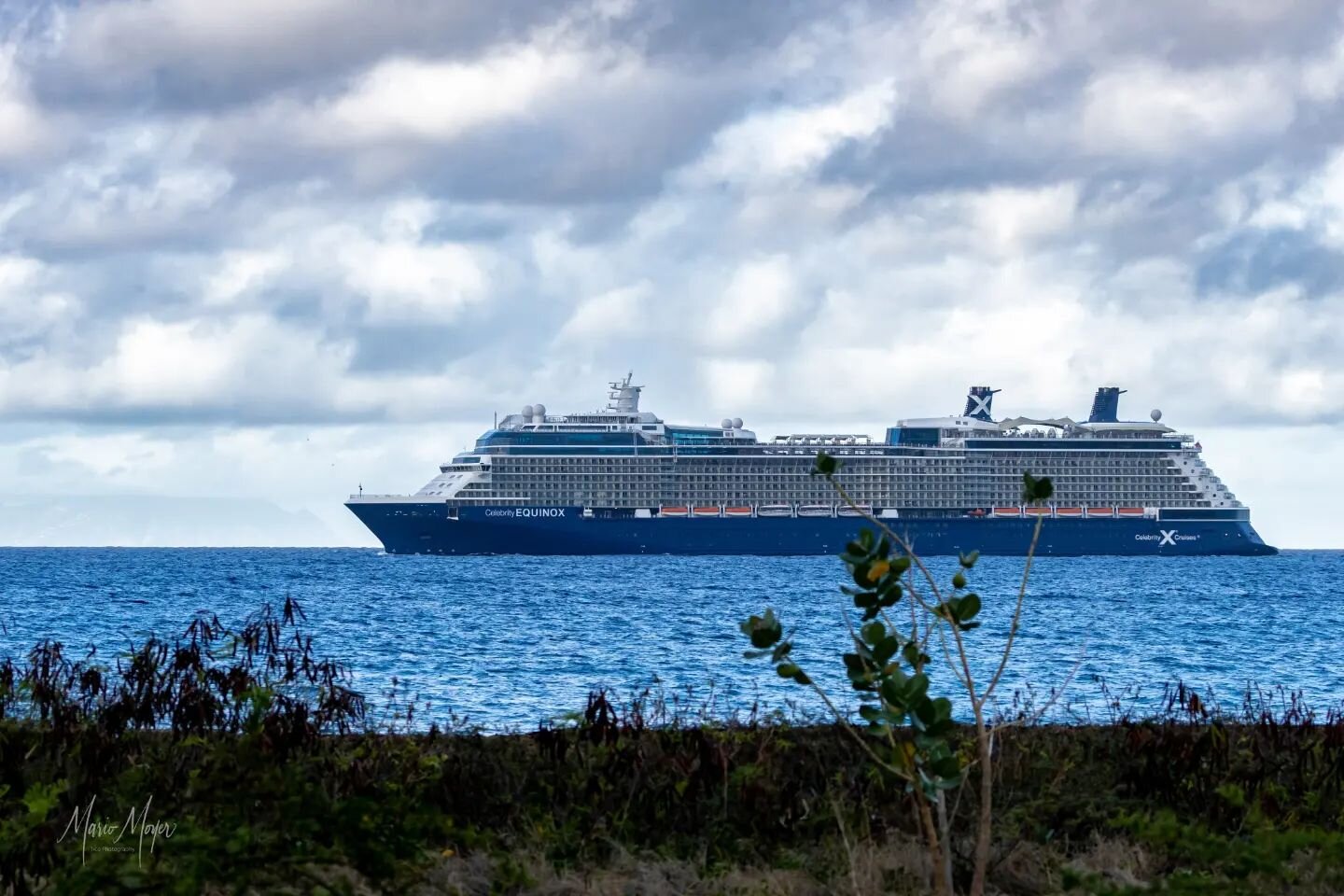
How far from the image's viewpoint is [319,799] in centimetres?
510

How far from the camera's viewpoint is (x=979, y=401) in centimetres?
11000

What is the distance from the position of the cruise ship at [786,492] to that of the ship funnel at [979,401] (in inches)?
103

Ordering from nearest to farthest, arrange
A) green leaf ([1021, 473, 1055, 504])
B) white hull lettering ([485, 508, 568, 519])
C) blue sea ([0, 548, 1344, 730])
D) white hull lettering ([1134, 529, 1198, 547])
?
green leaf ([1021, 473, 1055, 504]) → blue sea ([0, 548, 1344, 730]) → white hull lettering ([485, 508, 568, 519]) → white hull lettering ([1134, 529, 1198, 547])

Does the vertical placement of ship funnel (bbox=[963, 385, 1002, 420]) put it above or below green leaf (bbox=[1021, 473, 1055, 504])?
above

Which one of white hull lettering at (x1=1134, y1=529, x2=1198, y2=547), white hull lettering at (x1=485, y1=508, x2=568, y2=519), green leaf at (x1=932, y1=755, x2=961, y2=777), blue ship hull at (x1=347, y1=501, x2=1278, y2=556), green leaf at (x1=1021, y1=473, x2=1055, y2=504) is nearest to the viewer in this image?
green leaf at (x1=932, y1=755, x2=961, y2=777)

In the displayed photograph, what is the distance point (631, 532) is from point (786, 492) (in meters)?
10.1

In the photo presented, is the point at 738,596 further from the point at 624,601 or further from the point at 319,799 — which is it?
the point at 319,799

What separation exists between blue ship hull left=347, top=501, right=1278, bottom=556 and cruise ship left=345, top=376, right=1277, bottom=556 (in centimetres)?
9

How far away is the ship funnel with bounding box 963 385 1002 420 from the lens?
109562 millimetres

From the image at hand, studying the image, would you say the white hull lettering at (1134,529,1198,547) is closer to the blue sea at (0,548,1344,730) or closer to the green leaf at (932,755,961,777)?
the blue sea at (0,548,1344,730)

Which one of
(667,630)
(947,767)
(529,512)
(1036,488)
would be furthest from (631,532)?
(947,767)

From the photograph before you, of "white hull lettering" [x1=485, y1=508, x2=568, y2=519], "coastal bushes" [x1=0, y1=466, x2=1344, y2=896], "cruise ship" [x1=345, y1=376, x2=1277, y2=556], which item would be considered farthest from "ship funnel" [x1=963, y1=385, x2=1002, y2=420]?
"coastal bushes" [x1=0, y1=466, x2=1344, y2=896]

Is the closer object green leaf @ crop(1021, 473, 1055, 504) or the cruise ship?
green leaf @ crop(1021, 473, 1055, 504)

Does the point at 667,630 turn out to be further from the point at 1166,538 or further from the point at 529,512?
the point at 1166,538
